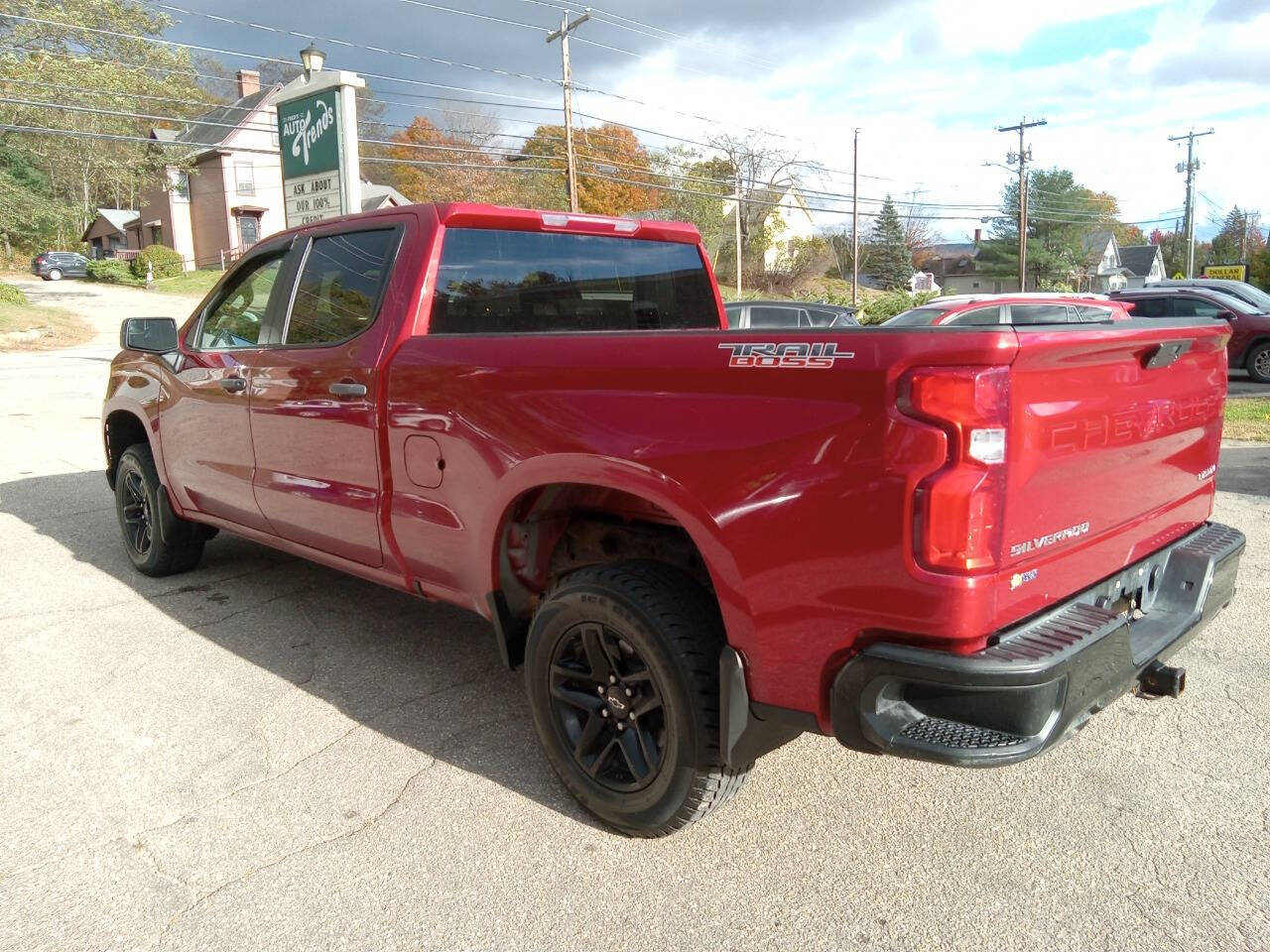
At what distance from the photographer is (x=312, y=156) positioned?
12766 mm

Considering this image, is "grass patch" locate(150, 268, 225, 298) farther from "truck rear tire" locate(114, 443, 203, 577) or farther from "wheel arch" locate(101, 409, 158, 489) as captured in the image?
"truck rear tire" locate(114, 443, 203, 577)

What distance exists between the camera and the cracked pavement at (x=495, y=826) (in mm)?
2467

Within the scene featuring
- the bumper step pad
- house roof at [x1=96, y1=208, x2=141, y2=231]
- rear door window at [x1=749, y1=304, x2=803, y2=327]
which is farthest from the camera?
house roof at [x1=96, y1=208, x2=141, y2=231]

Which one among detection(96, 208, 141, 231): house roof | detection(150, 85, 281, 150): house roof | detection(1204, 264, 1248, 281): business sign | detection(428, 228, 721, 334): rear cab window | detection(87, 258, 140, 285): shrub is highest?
detection(150, 85, 281, 150): house roof

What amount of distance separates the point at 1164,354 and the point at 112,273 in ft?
173

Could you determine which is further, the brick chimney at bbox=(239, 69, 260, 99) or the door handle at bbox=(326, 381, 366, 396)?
the brick chimney at bbox=(239, 69, 260, 99)

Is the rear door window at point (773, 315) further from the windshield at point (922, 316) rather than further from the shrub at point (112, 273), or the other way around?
the shrub at point (112, 273)

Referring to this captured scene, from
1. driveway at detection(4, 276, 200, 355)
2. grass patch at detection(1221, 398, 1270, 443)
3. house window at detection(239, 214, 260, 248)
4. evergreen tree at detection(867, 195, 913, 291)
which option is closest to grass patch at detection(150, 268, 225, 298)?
driveway at detection(4, 276, 200, 355)

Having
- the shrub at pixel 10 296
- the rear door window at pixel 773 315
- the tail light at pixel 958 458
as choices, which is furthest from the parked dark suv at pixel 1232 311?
the shrub at pixel 10 296

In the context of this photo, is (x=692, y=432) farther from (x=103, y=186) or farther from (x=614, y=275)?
(x=103, y=186)

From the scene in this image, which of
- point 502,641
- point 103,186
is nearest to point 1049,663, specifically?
point 502,641

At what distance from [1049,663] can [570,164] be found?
28.0m

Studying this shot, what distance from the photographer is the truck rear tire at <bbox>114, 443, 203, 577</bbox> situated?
5.37 meters

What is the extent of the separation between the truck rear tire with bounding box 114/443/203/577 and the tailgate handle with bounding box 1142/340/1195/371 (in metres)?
4.94
